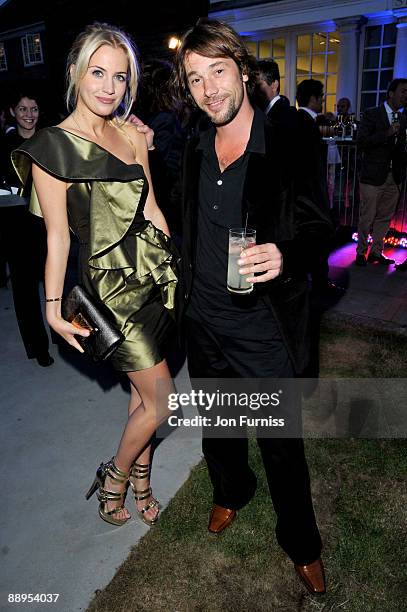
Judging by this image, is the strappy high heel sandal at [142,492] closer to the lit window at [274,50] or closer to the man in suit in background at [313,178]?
the man in suit in background at [313,178]

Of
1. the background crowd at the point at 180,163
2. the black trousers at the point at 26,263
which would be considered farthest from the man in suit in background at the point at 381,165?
the black trousers at the point at 26,263

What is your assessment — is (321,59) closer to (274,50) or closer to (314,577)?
(274,50)

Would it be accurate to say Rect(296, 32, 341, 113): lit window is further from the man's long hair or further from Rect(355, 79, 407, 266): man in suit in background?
the man's long hair

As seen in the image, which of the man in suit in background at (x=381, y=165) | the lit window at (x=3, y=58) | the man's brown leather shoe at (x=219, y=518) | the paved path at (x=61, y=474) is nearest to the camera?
the paved path at (x=61, y=474)

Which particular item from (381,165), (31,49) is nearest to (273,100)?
(381,165)

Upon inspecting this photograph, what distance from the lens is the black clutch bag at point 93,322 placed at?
2.17 metres

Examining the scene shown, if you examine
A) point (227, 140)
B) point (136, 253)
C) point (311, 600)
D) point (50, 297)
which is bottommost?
point (311, 600)

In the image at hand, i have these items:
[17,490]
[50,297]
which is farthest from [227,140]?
[17,490]

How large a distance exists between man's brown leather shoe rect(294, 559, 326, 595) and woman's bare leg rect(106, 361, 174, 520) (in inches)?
34.2

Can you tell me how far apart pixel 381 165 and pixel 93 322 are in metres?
5.74

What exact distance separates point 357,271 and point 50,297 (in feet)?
17.3

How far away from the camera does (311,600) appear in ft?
7.26

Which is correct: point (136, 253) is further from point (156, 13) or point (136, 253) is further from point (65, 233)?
point (156, 13)

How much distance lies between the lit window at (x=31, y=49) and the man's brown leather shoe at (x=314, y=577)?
961 inches
